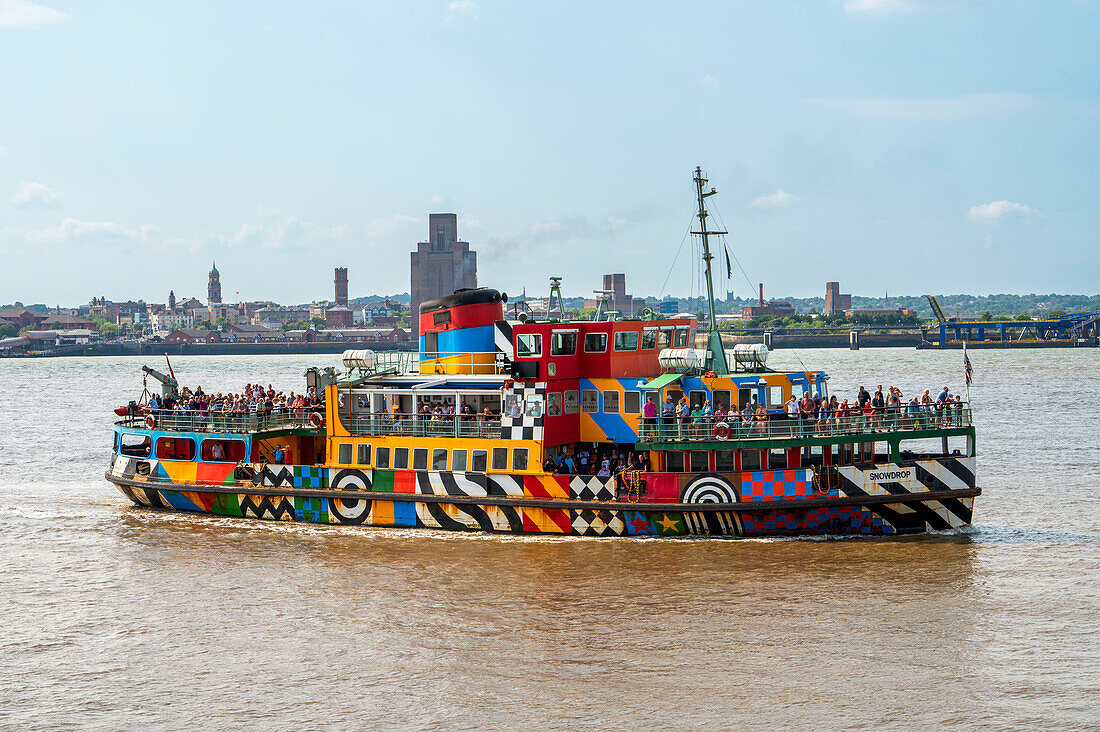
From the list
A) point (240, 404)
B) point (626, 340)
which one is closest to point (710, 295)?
point (626, 340)

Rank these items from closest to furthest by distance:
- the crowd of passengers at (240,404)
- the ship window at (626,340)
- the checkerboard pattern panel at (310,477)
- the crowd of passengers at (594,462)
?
the crowd of passengers at (594,462), the ship window at (626,340), the checkerboard pattern panel at (310,477), the crowd of passengers at (240,404)

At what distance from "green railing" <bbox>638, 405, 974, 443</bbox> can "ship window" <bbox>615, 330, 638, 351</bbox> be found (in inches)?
123

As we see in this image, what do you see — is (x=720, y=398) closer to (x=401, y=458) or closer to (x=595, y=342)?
(x=595, y=342)

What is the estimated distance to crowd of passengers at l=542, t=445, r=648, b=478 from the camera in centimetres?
2778

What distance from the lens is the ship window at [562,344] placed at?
96.2 feet

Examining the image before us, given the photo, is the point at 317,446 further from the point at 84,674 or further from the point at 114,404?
the point at 114,404

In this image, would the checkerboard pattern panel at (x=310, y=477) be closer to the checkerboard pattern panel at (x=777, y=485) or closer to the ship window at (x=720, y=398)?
the ship window at (x=720, y=398)

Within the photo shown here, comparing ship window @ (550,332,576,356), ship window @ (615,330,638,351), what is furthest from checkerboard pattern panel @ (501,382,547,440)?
ship window @ (615,330,638,351)

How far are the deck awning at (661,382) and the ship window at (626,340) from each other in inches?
63.4

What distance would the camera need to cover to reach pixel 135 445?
34156 millimetres

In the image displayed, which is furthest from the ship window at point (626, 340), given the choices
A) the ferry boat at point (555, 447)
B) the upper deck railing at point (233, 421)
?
the upper deck railing at point (233, 421)

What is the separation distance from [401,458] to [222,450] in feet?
21.0

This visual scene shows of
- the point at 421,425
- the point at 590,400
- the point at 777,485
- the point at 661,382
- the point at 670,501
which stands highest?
the point at 661,382

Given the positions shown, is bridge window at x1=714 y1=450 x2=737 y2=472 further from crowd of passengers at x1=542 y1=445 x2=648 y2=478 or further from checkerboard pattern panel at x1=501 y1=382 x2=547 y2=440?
checkerboard pattern panel at x1=501 y1=382 x2=547 y2=440
